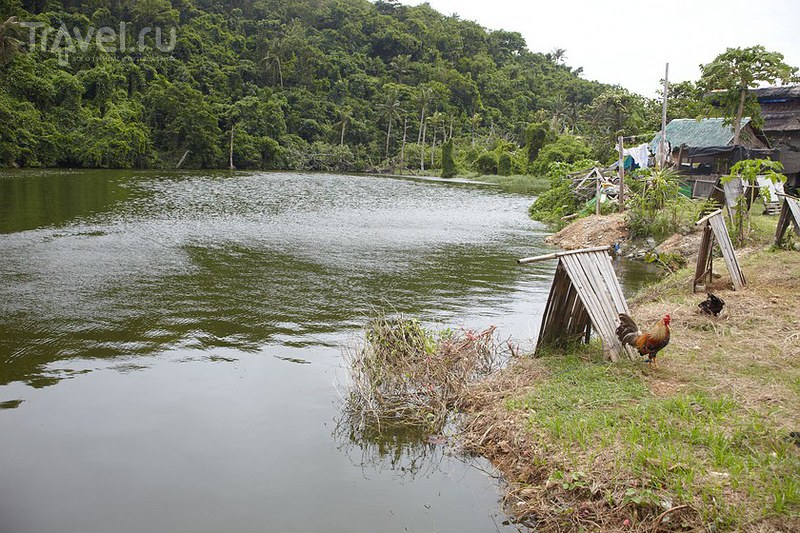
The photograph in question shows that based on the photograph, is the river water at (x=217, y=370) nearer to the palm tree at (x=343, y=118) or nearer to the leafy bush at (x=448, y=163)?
the leafy bush at (x=448, y=163)

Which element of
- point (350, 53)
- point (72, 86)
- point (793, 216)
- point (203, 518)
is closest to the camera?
point (203, 518)

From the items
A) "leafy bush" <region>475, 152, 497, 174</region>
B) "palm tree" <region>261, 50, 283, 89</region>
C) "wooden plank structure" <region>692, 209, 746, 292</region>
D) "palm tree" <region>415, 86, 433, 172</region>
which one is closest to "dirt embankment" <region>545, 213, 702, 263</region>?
"wooden plank structure" <region>692, 209, 746, 292</region>

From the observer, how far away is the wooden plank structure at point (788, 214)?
1334 cm

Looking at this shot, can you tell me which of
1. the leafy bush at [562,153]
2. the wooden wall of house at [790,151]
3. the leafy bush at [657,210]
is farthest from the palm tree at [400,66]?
the leafy bush at [657,210]

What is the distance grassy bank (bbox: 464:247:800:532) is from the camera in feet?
15.7

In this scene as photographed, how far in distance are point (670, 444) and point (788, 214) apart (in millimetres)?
11463

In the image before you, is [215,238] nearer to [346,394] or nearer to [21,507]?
[346,394]

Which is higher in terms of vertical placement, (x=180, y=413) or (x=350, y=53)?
(x=350, y=53)

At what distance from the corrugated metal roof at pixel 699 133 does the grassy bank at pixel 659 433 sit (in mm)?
26016

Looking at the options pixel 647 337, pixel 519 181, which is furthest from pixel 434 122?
pixel 647 337

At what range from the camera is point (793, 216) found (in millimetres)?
13594

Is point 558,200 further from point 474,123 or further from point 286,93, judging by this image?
point 286,93

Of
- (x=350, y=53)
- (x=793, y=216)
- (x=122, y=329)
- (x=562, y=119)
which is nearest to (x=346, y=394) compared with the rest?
(x=122, y=329)

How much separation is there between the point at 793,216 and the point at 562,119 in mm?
97607
